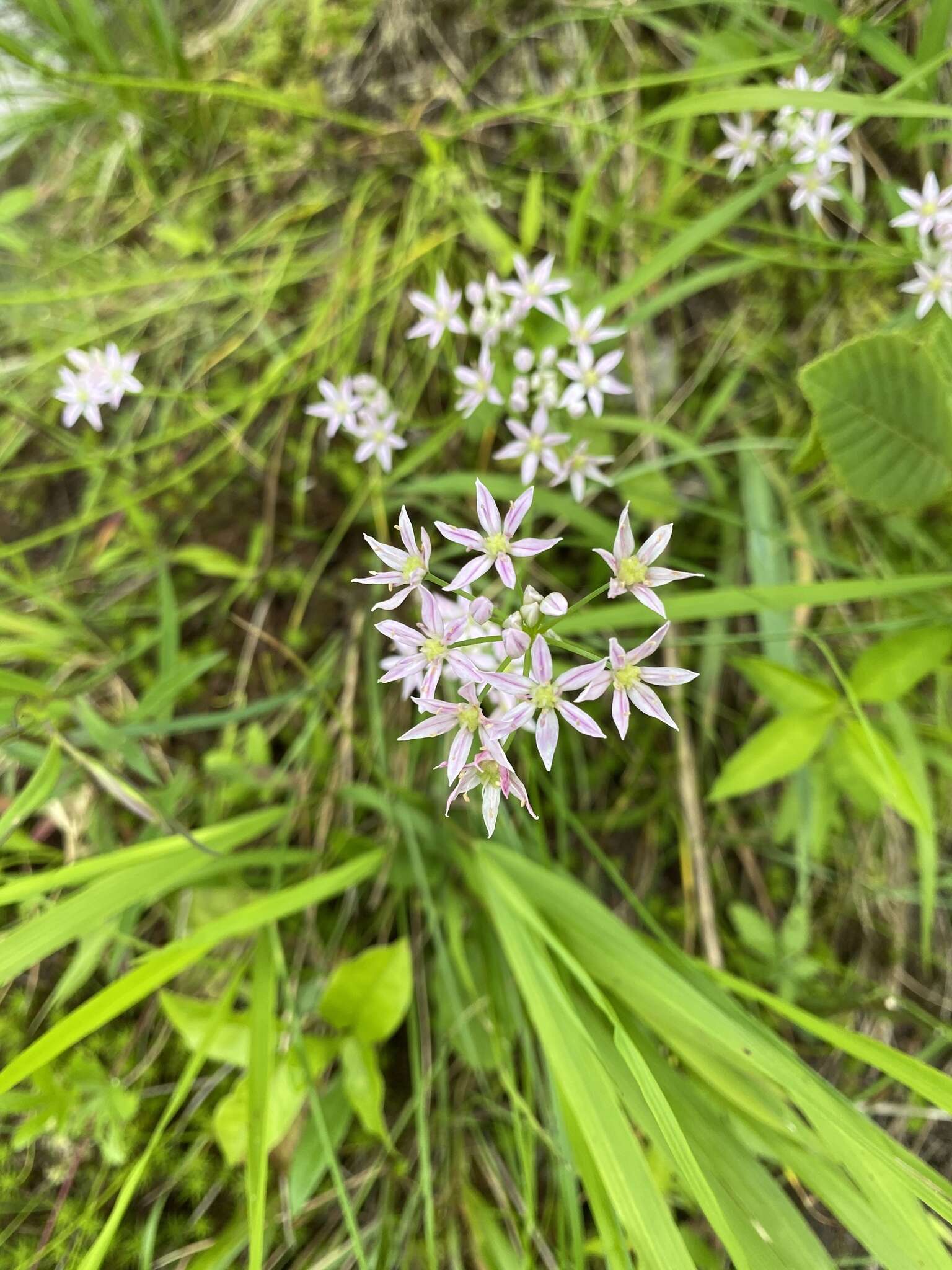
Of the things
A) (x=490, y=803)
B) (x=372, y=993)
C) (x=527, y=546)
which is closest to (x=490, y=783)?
(x=490, y=803)

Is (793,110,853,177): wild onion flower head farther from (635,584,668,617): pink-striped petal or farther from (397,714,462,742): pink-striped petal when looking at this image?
(397,714,462,742): pink-striped petal

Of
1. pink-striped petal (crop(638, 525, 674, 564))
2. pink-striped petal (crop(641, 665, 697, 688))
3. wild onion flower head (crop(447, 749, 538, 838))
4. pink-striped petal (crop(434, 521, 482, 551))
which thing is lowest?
wild onion flower head (crop(447, 749, 538, 838))

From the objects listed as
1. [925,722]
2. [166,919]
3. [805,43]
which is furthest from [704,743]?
[805,43]

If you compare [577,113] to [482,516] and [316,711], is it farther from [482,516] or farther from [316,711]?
[316,711]

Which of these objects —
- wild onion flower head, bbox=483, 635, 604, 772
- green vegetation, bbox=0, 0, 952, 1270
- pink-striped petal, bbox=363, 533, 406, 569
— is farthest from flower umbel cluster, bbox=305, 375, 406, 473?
wild onion flower head, bbox=483, 635, 604, 772

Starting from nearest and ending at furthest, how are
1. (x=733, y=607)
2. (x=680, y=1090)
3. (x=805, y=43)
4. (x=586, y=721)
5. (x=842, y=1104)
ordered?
1. (x=586, y=721)
2. (x=842, y=1104)
3. (x=680, y=1090)
4. (x=733, y=607)
5. (x=805, y=43)

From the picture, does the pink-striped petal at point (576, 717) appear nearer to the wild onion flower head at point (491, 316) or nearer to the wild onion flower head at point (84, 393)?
the wild onion flower head at point (491, 316)
